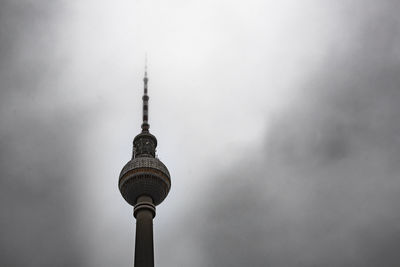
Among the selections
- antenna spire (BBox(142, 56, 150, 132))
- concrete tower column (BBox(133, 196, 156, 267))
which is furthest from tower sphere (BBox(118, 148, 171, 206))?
antenna spire (BBox(142, 56, 150, 132))

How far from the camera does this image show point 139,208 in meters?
86.1

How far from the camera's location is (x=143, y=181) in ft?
288

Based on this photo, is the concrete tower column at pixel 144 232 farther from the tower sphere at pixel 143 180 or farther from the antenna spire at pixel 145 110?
the antenna spire at pixel 145 110

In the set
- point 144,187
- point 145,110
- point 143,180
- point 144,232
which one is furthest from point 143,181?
point 145,110

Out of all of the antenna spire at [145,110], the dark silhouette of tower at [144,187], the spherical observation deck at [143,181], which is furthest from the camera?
the antenna spire at [145,110]

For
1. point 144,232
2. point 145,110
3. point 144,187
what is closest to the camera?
point 144,232

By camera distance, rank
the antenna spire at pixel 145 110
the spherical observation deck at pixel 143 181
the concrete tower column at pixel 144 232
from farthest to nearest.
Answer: the antenna spire at pixel 145 110 < the spherical observation deck at pixel 143 181 < the concrete tower column at pixel 144 232

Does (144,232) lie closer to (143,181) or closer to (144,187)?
(144,187)

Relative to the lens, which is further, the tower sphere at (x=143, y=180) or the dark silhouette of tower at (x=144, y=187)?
the tower sphere at (x=143, y=180)

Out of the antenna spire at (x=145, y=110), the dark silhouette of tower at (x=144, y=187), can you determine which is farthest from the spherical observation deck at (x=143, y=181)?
the antenna spire at (x=145, y=110)

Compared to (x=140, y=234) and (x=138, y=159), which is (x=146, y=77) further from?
(x=140, y=234)

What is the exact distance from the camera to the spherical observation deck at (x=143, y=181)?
87938 millimetres

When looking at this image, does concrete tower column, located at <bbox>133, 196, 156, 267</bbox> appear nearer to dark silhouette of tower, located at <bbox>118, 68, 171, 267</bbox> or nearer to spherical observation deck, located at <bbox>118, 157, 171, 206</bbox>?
dark silhouette of tower, located at <bbox>118, 68, 171, 267</bbox>

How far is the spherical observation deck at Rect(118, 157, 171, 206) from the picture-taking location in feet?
289
